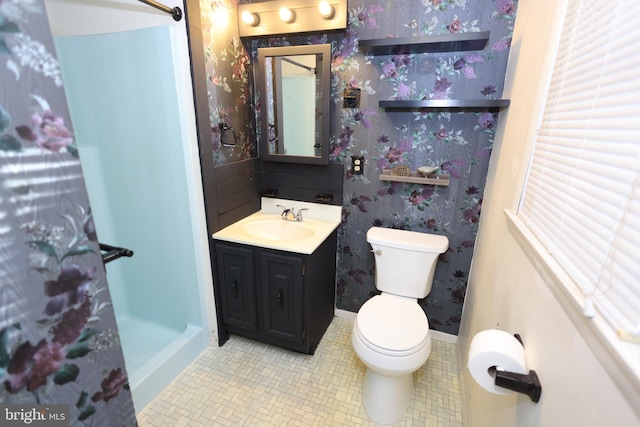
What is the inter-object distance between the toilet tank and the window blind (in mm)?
789

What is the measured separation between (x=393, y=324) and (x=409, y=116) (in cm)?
118

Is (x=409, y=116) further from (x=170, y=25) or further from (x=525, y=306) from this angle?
(x=170, y=25)

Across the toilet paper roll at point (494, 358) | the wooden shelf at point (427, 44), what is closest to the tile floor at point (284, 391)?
the toilet paper roll at point (494, 358)

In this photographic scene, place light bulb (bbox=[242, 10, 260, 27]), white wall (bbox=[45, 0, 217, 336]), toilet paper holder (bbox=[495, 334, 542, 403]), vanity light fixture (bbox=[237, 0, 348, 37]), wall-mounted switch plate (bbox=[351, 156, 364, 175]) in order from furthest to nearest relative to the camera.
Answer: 1. wall-mounted switch plate (bbox=[351, 156, 364, 175])
2. light bulb (bbox=[242, 10, 260, 27])
3. vanity light fixture (bbox=[237, 0, 348, 37])
4. white wall (bbox=[45, 0, 217, 336])
5. toilet paper holder (bbox=[495, 334, 542, 403])

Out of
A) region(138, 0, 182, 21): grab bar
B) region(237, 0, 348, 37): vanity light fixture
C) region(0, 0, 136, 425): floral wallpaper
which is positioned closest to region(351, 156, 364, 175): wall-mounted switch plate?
region(237, 0, 348, 37): vanity light fixture

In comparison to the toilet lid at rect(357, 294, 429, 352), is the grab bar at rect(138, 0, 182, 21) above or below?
above

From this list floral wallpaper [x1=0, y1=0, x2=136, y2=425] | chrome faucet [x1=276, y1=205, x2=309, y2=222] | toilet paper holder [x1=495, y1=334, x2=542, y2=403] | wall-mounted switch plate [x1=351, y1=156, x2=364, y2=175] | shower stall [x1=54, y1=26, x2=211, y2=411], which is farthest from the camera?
chrome faucet [x1=276, y1=205, x2=309, y2=222]

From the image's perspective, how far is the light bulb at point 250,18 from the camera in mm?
1737

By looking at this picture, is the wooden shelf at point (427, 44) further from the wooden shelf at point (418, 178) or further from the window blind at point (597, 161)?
the wooden shelf at point (418, 178)

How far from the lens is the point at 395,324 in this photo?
1.50m

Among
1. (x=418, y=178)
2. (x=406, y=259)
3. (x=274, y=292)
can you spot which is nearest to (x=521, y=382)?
(x=406, y=259)

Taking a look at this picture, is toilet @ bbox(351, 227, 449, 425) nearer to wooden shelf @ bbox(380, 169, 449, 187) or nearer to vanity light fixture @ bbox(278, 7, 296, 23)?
wooden shelf @ bbox(380, 169, 449, 187)

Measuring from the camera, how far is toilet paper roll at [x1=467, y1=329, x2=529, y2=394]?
2.73ft

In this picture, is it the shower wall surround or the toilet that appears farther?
the shower wall surround
